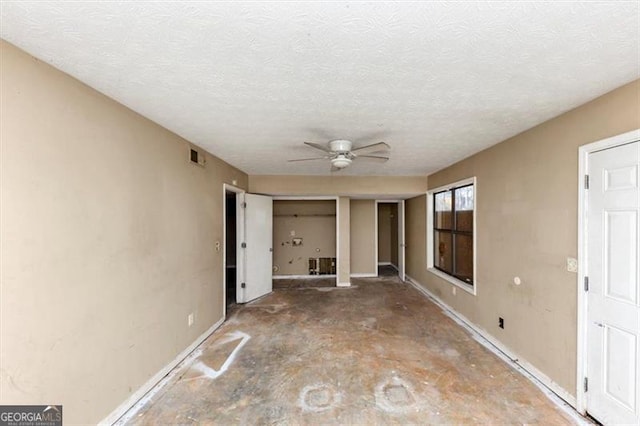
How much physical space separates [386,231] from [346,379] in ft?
20.6

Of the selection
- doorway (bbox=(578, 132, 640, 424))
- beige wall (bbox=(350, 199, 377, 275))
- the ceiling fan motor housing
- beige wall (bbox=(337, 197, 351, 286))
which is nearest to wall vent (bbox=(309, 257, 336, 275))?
beige wall (bbox=(350, 199, 377, 275))

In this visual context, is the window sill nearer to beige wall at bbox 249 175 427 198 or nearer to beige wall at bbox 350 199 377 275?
beige wall at bbox 249 175 427 198

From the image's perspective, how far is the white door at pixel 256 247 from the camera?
4585 millimetres

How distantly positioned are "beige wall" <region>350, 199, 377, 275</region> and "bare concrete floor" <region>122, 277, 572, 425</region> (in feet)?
9.74

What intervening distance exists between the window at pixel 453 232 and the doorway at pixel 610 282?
1549 mm

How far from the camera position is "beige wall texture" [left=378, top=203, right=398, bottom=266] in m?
8.22

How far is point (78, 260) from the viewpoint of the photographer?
64.5 inches

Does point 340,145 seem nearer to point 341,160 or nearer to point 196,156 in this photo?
point 341,160

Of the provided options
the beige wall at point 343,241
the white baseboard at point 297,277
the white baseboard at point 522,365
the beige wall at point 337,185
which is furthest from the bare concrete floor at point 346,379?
the white baseboard at point 297,277

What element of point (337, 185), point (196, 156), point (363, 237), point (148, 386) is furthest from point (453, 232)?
point (148, 386)

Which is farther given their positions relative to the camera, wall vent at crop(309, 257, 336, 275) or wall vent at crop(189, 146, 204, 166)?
wall vent at crop(309, 257, 336, 275)

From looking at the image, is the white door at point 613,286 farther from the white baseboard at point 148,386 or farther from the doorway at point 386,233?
the doorway at point 386,233

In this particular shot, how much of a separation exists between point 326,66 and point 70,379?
2.42 m

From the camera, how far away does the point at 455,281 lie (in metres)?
3.99
